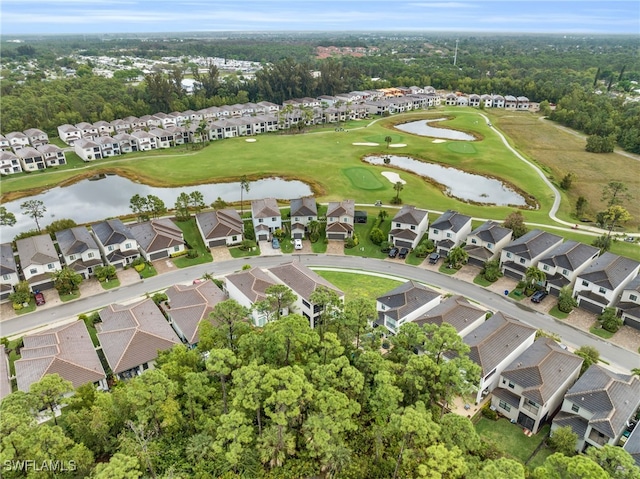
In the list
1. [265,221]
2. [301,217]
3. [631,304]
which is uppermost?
[631,304]

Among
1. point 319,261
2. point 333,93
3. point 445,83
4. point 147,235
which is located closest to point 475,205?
point 319,261

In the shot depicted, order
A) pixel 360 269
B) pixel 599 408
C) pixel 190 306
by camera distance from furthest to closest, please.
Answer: pixel 360 269
pixel 190 306
pixel 599 408

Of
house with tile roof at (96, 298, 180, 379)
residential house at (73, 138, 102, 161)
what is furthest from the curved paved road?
residential house at (73, 138, 102, 161)

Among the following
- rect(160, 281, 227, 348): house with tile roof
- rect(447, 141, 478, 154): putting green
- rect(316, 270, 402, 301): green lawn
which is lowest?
rect(316, 270, 402, 301): green lawn

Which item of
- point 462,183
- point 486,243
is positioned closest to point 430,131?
point 462,183

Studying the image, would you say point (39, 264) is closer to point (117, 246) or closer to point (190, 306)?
point (117, 246)

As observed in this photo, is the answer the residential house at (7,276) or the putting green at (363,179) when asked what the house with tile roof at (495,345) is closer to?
the putting green at (363,179)

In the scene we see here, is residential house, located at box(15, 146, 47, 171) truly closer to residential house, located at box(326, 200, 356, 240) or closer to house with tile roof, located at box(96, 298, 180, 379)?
house with tile roof, located at box(96, 298, 180, 379)
